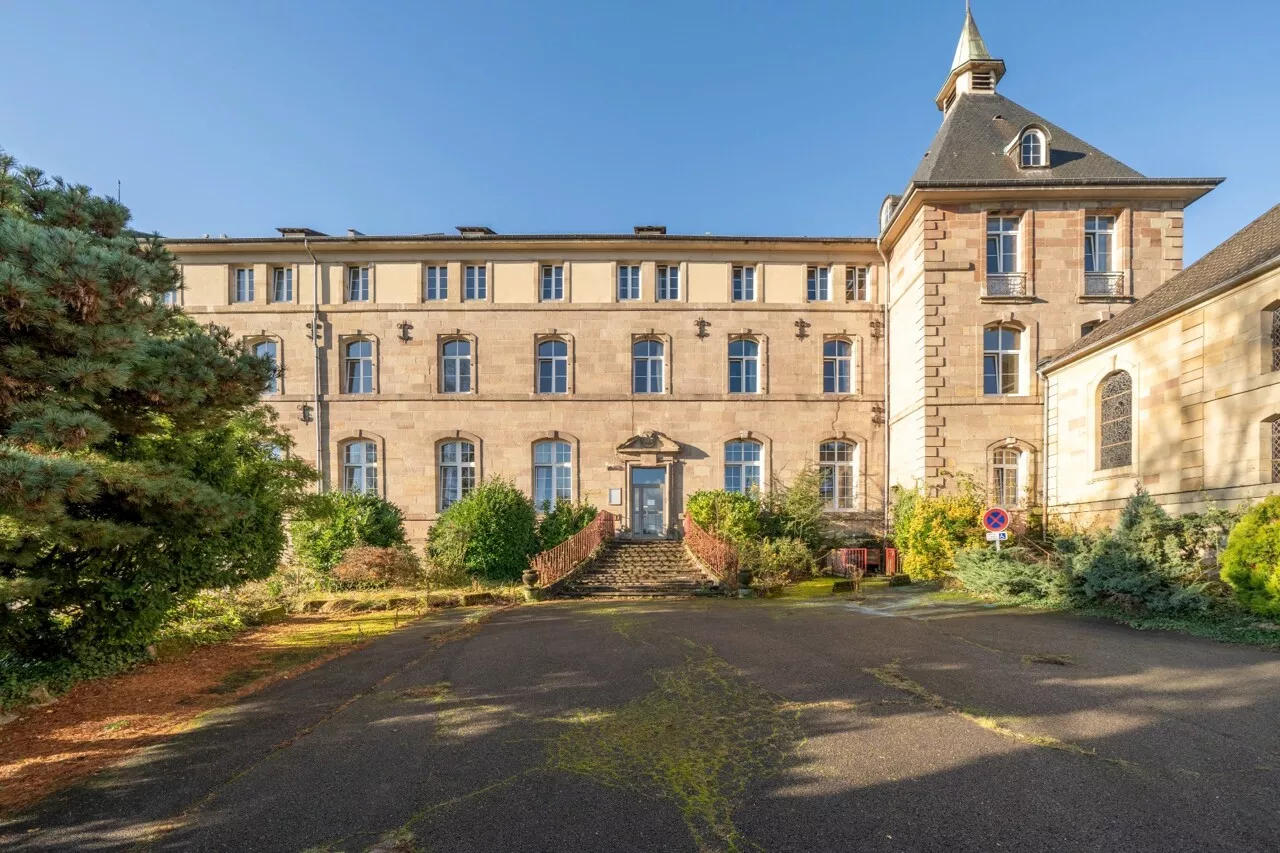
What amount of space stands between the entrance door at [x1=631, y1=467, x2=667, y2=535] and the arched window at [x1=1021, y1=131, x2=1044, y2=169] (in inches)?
539

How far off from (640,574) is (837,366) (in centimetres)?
978

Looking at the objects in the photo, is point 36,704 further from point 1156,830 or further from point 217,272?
point 217,272

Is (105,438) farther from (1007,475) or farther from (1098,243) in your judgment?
(1098,243)

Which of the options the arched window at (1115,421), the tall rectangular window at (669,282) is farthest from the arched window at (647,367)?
the arched window at (1115,421)

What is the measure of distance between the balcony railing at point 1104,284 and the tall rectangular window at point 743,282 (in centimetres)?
929

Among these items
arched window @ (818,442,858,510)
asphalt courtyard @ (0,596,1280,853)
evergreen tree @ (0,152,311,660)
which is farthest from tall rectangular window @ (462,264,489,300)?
asphalt courtyard @ (0,596,1280,853)

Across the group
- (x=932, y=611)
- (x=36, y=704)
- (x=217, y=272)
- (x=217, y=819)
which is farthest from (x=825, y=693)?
(x=217, y=272)

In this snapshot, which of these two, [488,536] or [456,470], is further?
[456,470]

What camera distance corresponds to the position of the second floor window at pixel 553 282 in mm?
21531

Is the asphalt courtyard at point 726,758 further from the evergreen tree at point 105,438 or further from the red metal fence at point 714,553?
the red metal fence at point 714,553

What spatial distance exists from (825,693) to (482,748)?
3300 mm

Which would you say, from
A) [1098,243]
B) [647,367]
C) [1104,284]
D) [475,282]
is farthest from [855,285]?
[475,282]

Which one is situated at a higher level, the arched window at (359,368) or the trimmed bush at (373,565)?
the arched window at (359,368)

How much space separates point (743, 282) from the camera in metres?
21.5
